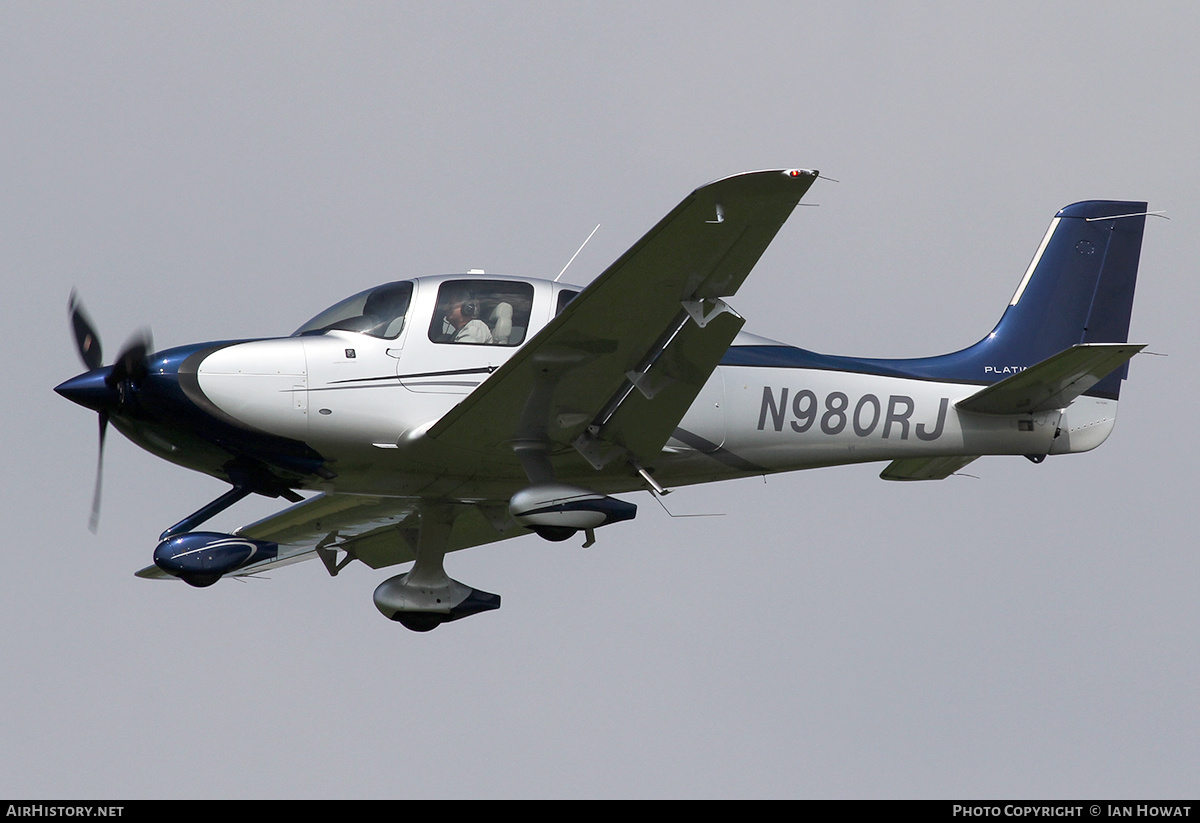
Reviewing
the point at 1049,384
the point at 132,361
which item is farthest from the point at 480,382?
the point at 1049,384

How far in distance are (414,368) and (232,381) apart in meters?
1.49

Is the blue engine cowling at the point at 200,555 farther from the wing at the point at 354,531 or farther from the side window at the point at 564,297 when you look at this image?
the side window at the point at 564,297

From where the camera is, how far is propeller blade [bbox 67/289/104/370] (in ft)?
42.8

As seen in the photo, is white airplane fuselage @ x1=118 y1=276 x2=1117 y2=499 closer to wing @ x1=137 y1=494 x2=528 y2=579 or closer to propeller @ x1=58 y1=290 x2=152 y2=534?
propeller @ x1=58 y1=290 x2=152 y2=534

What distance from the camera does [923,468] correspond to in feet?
48.2

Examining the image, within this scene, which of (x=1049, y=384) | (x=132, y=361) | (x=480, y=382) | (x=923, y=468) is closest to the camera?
(x=132, y=361)

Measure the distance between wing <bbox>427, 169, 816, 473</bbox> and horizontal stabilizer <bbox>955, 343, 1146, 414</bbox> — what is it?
10.5 ft

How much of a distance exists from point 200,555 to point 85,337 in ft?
7.68

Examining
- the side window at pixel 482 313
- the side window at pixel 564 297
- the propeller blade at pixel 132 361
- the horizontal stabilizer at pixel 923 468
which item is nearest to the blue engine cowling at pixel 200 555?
the propeller blade at pixel 132 361

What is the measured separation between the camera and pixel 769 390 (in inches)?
530

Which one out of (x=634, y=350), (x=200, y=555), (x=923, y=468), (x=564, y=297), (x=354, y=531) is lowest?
(x=354, y=531)

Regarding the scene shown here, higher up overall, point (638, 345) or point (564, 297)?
point (564, 297)

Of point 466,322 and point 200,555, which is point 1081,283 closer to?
point 466,322
